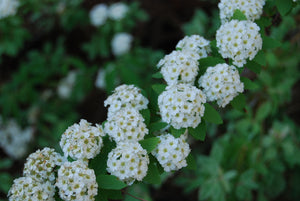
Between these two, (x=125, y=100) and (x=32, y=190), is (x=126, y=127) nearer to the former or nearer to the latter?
(x=125, y=100)

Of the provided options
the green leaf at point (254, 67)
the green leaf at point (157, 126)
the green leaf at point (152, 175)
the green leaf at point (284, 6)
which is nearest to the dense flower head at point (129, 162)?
the green leaf at point (152, 175)

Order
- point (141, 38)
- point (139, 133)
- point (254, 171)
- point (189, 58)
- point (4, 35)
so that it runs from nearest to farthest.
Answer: point (139, 133) → point (189, 58) → point (254, 171) → point (4, 35) → point (141, 38)

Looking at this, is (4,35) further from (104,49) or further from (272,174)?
(272,174)

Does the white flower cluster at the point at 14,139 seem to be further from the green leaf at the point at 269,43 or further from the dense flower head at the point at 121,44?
the green leaf at the point at 269,43

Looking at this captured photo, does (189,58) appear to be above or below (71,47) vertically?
below

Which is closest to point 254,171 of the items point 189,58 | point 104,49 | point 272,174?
point 272,174
